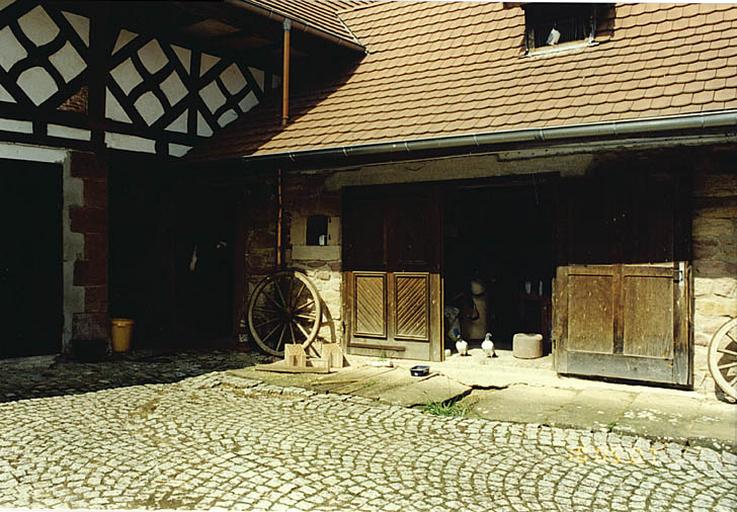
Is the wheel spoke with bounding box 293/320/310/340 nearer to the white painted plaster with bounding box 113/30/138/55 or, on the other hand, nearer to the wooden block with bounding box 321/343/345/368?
the wooden block with bounding box 321/343/345/368

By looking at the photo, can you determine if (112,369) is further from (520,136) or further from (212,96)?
(520,136)

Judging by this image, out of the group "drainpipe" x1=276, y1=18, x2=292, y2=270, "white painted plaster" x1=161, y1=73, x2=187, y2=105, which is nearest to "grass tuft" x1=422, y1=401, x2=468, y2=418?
"drainpipe" x1=276, y1=18, x2=292, y2=270

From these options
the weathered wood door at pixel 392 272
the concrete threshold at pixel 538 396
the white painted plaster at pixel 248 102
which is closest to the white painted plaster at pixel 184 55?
the white painted plaster at pixel 248 102

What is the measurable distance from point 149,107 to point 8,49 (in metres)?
1.85

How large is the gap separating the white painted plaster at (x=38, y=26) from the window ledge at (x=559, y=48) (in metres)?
5.57

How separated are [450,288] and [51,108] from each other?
5.69 metres

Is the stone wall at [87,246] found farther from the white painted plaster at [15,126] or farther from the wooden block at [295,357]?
the wooden block at [295,357]

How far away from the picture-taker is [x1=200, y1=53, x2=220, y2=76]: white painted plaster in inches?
365

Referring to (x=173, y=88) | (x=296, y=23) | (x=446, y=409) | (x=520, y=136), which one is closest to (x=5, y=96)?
(x=173, y=88)

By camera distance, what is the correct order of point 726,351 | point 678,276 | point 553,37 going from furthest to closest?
1. point 553,37
2. point 678,276
3. point 726,351

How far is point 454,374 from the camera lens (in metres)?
7.14

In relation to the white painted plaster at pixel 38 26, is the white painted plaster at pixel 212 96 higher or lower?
lower

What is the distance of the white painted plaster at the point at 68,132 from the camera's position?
7.64 m

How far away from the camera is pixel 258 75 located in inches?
399
